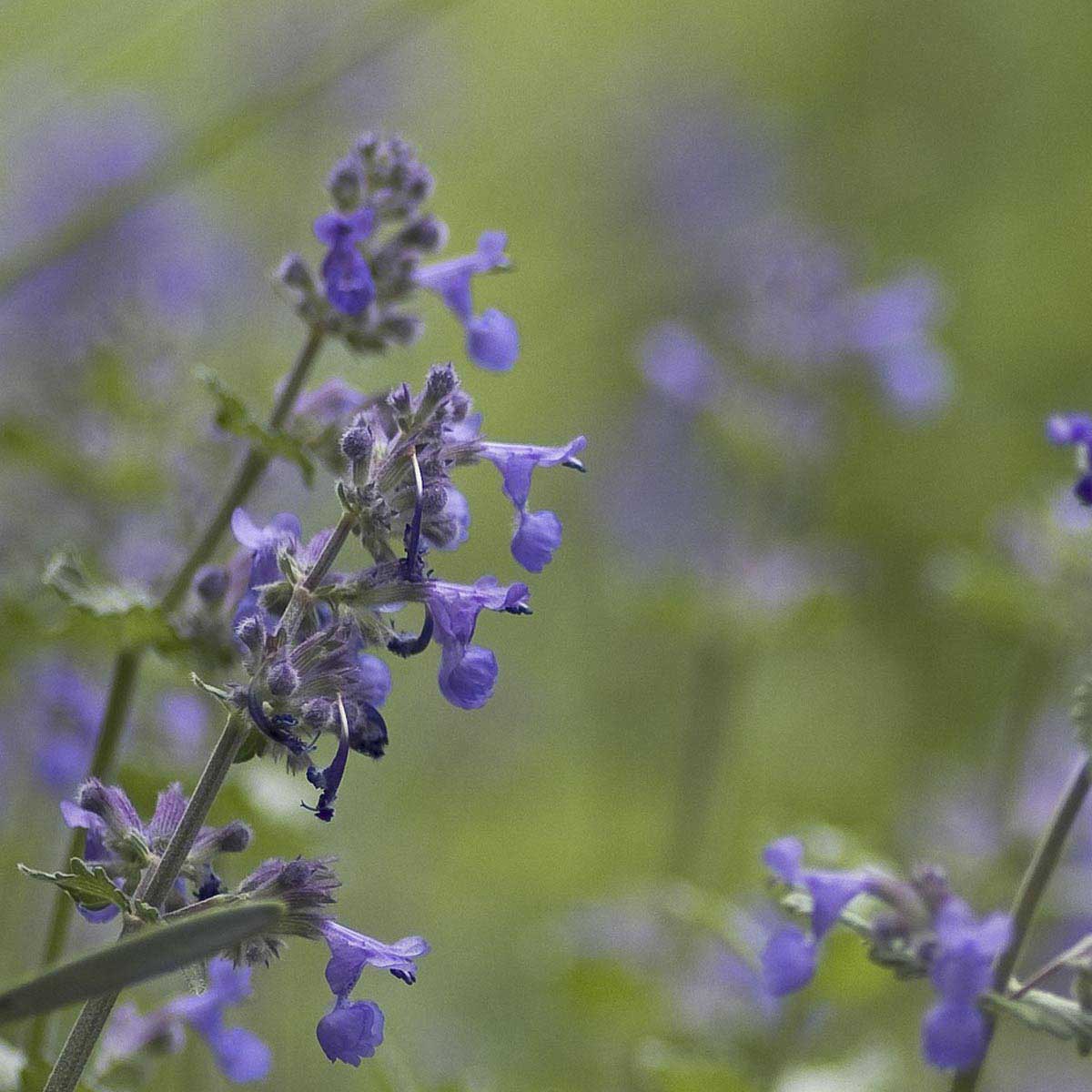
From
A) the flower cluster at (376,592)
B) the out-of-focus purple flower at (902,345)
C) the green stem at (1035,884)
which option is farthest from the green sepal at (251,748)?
the out-of-focus purple flower at (902,345)

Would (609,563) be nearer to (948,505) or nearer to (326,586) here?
(948,505)

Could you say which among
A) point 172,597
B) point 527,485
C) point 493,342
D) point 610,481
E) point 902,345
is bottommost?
point 527,485

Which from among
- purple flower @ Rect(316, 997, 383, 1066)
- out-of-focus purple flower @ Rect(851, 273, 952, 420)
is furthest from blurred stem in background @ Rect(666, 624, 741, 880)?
purple flower @ Rect(316, 997, 383, 1066)

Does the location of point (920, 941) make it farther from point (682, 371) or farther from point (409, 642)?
point (682, 371)

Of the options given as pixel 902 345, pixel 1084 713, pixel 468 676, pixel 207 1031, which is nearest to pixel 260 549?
pixel 468 676

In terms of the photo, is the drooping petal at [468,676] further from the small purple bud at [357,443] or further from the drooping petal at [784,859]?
the drooping petal at [784,859]

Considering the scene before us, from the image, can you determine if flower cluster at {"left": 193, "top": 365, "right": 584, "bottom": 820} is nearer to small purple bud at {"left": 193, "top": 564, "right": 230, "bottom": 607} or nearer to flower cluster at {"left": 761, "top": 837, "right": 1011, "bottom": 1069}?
small purple bud at {"left": 193, "top": 564, "right": 230, "bottom": 607}
